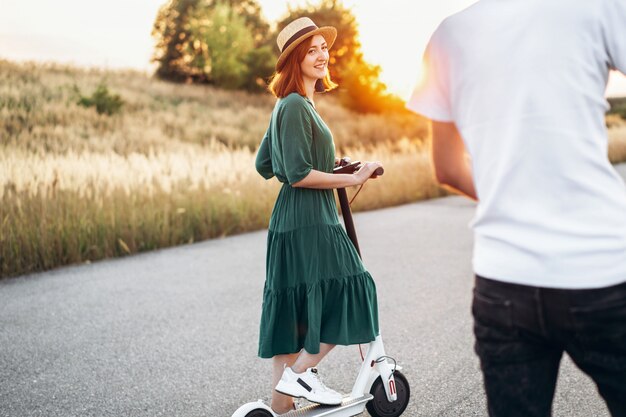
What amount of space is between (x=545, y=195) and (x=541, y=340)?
31cm

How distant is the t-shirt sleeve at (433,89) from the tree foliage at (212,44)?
118 ft

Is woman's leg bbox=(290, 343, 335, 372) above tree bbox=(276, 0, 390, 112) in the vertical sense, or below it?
below

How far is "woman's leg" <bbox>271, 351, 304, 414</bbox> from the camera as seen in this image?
3133mm

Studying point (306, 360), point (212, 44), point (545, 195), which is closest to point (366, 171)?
point (306, 360)

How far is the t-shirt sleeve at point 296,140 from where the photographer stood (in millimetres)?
2867

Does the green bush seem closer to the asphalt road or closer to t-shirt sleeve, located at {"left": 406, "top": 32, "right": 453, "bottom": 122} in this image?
the asphalt road

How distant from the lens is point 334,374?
4227 millimetres

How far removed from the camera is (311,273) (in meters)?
2.98

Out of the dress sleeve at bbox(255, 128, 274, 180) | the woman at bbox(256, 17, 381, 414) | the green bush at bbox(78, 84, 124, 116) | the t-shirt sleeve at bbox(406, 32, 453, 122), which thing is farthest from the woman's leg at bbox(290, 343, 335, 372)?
the green bush at bbox(78, 84, 124, 116)

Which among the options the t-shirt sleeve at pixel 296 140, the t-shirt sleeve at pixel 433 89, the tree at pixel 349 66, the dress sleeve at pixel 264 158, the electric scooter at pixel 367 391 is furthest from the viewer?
the tree at pixel 349 66

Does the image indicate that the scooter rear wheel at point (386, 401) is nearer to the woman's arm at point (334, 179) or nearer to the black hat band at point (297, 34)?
A: the woman's arm at point (334, 179)

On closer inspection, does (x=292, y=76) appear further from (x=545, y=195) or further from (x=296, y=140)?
(x=545, y=195)

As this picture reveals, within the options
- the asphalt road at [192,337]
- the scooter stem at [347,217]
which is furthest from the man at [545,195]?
the asphalt road at [192,337]

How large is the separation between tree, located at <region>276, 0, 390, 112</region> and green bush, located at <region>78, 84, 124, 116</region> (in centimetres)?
1386
